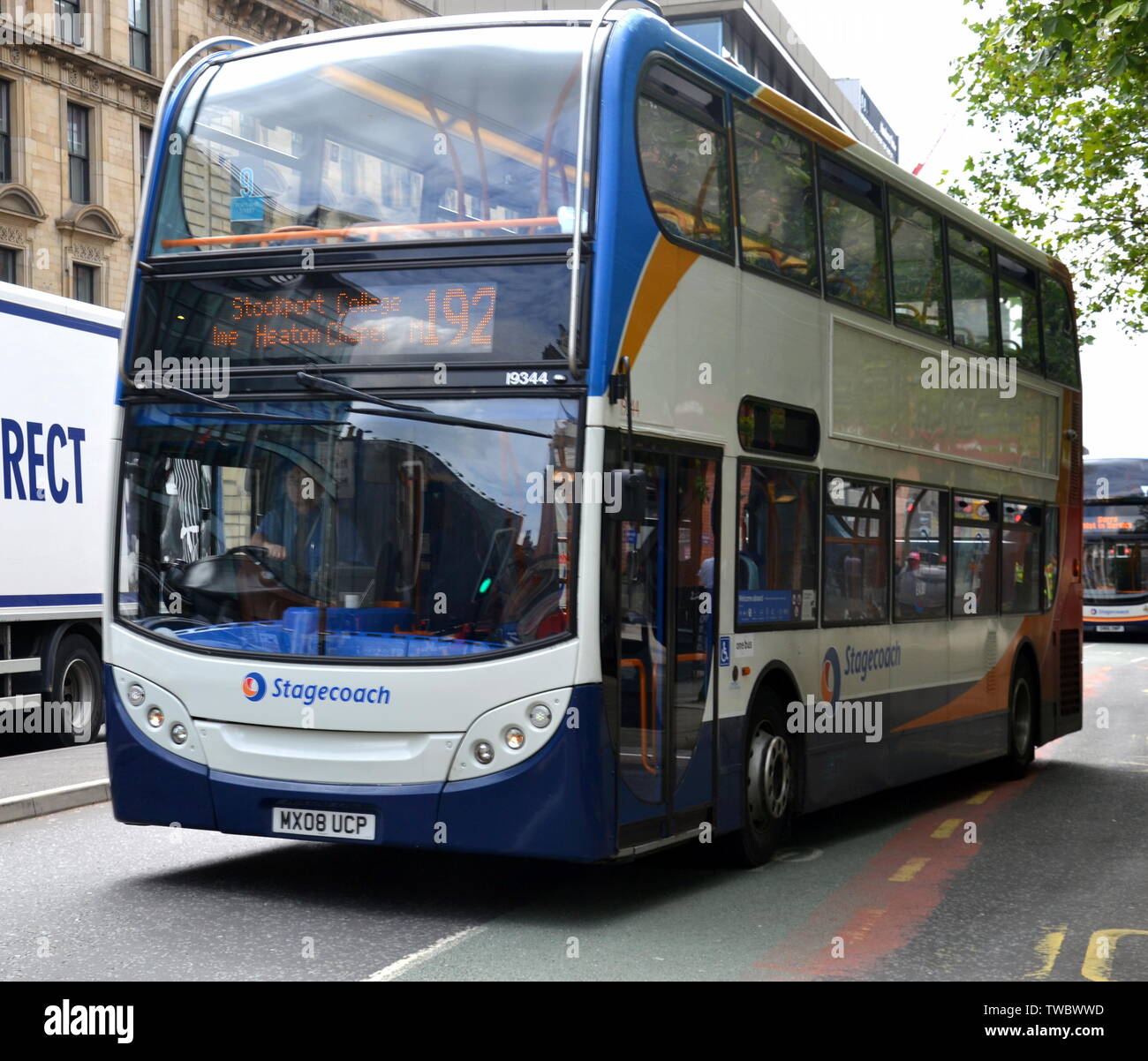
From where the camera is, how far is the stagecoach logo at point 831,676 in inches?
401

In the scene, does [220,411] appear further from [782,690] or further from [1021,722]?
[1021,722]

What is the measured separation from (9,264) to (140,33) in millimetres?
6404

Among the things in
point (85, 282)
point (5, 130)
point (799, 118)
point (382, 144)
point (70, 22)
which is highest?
point (70, 22)

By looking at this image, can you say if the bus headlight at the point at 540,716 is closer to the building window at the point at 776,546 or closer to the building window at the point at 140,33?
the building window at the point at 776,546

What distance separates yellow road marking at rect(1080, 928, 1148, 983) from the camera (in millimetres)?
7027

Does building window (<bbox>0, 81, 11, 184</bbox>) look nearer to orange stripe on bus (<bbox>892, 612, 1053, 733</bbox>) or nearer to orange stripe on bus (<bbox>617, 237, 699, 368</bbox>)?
orange stripe on bus (<bbox>892, 612, 1053, 733</bbox>)

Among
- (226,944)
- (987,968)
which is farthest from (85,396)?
(987,968)

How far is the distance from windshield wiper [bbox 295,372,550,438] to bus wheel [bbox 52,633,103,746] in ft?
26.3

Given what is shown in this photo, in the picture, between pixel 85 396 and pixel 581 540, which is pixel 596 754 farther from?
pixel 85 396

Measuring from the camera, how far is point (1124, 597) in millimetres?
43375

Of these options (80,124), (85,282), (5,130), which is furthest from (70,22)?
(85,282)

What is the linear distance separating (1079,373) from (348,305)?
1020cm

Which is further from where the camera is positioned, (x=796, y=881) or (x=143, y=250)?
(x=796, y=881)

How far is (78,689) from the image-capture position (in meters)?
15.4
